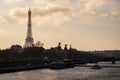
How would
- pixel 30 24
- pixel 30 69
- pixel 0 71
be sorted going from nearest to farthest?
pixel 0 71 < pixel 30 69 < pixel 30 24

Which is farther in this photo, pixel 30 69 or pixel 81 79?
pixel 30 69

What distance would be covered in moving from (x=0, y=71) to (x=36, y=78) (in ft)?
52.5

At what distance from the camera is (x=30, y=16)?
589 feet

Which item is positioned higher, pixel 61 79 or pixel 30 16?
pixel 30 16

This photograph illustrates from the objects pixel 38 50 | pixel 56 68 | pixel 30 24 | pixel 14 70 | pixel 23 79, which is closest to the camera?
pixel 23 79

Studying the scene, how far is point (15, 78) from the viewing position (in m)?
97.1

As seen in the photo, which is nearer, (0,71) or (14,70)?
(0,71)

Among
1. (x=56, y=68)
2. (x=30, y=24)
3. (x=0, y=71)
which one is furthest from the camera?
(x=30, y=24)

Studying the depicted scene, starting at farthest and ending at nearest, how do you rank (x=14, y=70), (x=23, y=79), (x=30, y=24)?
(x=30, y=24)
(x=14, y=70)
(x=23, y=79)

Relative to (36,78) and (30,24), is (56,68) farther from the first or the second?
(36,78)

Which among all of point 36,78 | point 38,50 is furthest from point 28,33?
point 36,78

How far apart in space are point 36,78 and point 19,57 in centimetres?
8396

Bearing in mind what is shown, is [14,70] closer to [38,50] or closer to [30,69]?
[30,69]

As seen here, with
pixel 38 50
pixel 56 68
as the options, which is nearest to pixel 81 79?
pixel 56 68
